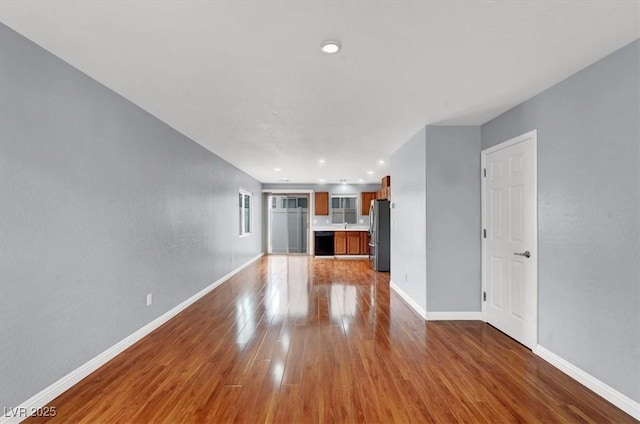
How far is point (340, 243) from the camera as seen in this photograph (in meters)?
9.51

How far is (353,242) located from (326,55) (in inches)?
302

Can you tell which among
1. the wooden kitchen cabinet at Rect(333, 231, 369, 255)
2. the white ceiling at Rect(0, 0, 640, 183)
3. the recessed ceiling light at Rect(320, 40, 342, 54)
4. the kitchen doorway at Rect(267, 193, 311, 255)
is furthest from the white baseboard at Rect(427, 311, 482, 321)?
the kitchen doorway at Rect(267, 193, 311, 255)

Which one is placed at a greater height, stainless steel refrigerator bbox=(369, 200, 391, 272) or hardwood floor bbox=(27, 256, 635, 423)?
stainless steel refrigerator bbox=(369, 200, 391, 272)

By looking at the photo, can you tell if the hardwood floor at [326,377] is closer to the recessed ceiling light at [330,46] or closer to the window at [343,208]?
the recessed ceiling light at [330,46]

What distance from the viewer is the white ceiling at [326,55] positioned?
5.60 ft

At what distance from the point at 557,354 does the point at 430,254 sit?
152cm

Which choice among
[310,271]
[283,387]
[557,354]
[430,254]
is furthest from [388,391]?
[310,271]

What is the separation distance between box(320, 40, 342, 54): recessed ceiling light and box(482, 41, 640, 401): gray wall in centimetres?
194

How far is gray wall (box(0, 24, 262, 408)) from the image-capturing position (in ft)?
6.12

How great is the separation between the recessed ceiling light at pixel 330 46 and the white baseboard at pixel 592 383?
118 inches

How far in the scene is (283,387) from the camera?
90.1 inches

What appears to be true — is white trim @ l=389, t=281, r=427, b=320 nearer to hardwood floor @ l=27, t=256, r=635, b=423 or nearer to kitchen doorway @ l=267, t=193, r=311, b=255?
hardwood floor @ l=27, t=256, r=635, b=423

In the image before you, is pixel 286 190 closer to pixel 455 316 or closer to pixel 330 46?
pixel 455 316

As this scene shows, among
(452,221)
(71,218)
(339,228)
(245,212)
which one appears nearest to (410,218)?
(452,221)
